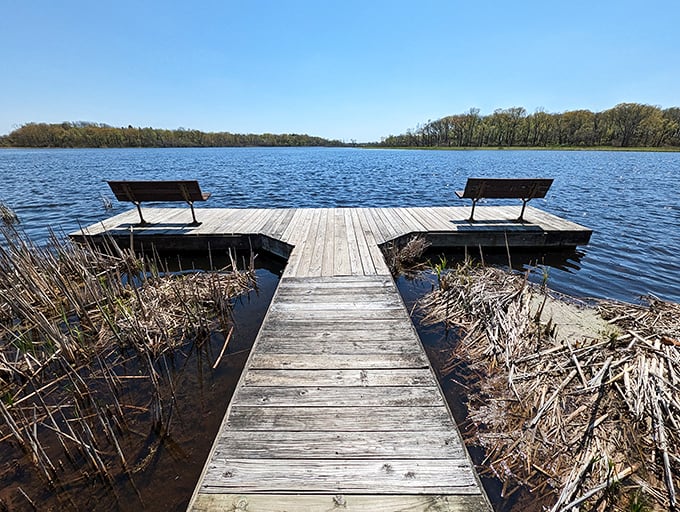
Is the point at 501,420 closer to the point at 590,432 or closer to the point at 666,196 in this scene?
the point at 590,432

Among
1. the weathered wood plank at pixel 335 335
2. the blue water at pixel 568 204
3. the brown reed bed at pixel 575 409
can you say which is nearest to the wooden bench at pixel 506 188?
the blue water at pixel 568 204

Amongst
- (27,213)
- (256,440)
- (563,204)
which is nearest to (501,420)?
(256,440)

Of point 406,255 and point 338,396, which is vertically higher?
point 338,396

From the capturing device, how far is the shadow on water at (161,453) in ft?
7.13

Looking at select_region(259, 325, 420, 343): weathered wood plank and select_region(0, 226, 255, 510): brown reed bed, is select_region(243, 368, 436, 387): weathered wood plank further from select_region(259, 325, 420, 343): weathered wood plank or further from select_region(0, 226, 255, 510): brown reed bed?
select_region(0, 226, 255, 510): brown reed bed

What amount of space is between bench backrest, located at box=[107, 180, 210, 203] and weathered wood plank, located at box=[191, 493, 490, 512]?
18.9 feet

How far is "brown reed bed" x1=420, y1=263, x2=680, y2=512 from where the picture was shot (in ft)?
6.77

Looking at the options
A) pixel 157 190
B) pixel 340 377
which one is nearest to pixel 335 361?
pixel 340 377

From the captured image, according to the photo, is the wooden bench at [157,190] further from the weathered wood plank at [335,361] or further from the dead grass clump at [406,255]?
the weathered wood plank at [335,361]

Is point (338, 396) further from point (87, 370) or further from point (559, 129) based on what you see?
point (559, 129)

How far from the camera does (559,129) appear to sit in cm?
6850

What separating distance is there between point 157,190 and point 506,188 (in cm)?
780

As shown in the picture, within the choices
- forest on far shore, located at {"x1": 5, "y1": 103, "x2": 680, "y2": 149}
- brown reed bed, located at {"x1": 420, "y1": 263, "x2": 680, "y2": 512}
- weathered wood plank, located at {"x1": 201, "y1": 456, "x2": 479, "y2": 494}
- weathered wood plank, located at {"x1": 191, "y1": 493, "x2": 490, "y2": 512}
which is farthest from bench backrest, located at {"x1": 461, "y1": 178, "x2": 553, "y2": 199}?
forest on far shore, located at {"x1": 5, "y1": 103, "x2": 680, "y2": 149}

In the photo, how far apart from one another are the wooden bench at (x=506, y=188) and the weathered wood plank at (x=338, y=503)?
6156 mm
